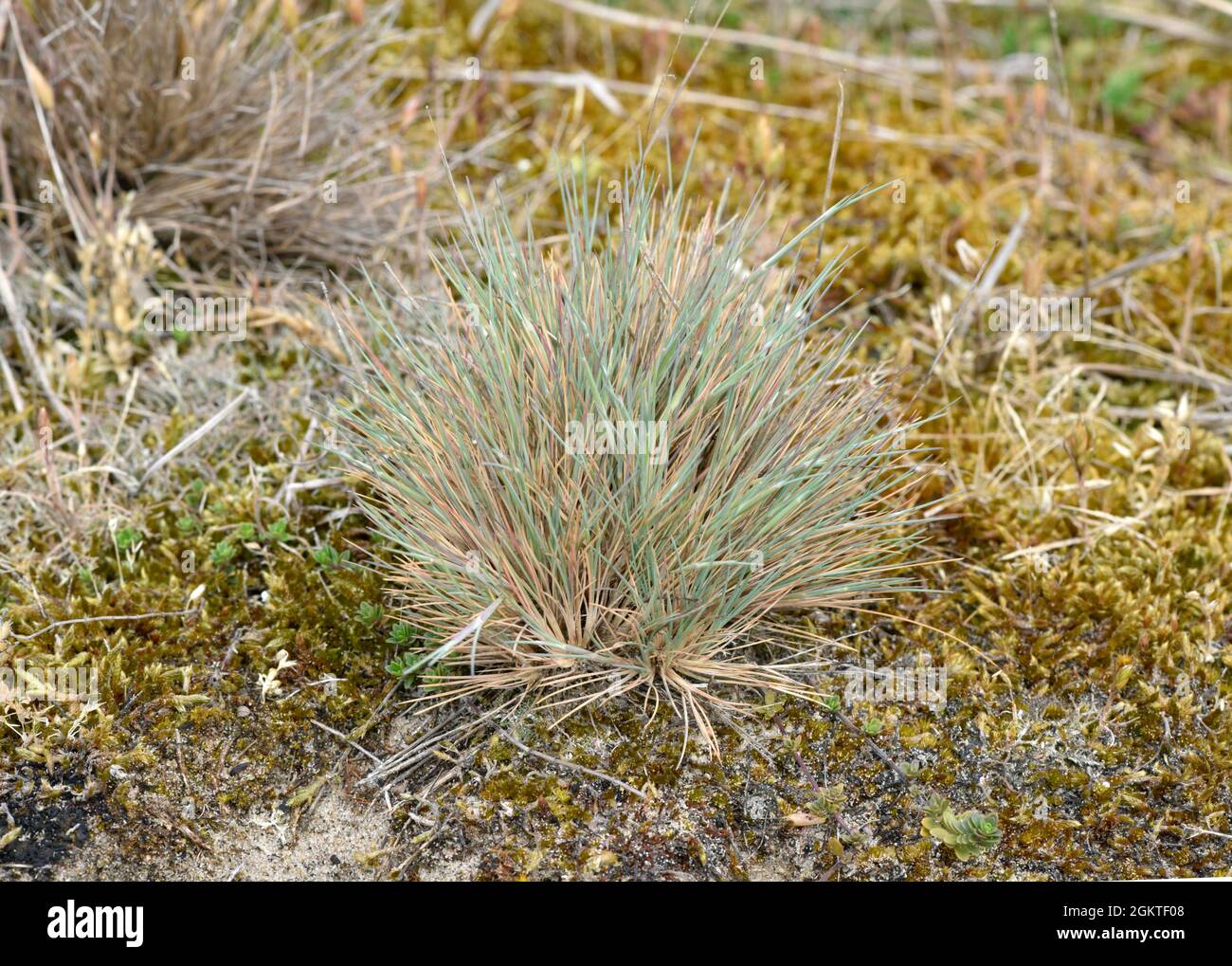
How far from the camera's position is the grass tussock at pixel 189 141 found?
143 inches

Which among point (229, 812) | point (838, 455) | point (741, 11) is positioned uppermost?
point (741, 11)

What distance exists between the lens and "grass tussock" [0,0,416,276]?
3637 millimetres

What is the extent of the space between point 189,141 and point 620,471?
207 cm

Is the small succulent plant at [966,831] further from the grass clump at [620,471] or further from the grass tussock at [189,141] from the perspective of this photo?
the grass tussock at [189,141]

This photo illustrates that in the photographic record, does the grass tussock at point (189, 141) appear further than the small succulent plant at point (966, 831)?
Yes

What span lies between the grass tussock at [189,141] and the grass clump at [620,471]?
3.60 ft

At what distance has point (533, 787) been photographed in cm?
260

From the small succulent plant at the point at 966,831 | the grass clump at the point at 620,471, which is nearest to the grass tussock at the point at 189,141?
the grass clump at the point at 620,471

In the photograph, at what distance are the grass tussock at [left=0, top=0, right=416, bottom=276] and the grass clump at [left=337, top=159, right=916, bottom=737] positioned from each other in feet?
3.60

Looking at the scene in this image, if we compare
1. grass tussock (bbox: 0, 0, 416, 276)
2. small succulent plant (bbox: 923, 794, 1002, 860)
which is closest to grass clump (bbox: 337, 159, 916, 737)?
small succulent plant (bbox: 923, 794, 1002, 860)
